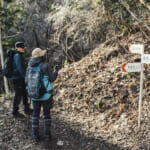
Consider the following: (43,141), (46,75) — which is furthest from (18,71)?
(43,141)

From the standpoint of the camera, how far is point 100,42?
8555 millimetres

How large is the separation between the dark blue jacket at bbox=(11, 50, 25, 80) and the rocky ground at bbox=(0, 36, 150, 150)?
1.37m

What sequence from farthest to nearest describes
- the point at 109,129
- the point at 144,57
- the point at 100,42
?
1. the point at 100,42
2. the point at 109,129
3. the point at 144,57

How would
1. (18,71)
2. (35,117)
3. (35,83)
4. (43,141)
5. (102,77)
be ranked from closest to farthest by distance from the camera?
1. (35,83)
2. (35,117)
3. (43,141)
4. (18,71)
5. (102,77)

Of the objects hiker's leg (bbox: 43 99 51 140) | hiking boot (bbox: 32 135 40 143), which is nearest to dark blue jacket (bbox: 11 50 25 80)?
hiker's leg (bbox: 43 99 51 140)

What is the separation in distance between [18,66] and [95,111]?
2.71 meters

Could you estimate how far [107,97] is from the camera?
5.78 meters

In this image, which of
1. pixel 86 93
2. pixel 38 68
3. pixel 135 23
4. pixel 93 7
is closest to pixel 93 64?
pixel 86 93

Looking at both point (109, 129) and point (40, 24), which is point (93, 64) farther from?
point (40, 24)

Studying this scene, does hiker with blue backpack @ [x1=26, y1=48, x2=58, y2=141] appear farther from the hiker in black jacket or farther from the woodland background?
the woodland background

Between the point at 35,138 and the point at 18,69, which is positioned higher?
the point at 18,69

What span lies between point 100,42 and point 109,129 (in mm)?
4785

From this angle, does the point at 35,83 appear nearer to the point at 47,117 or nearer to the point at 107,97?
the point at 47,117

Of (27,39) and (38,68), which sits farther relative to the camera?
(27,39)
